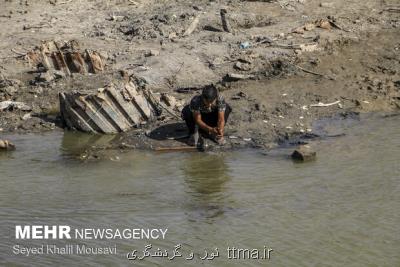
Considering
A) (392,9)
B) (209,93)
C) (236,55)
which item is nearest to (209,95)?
(209,93)

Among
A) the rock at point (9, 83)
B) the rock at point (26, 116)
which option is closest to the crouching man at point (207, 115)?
the rock at point (26, 116)

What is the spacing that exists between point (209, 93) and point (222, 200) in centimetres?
185

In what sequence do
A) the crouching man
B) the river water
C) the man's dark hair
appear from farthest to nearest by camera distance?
the crouching man
the man's dark hair
the river water

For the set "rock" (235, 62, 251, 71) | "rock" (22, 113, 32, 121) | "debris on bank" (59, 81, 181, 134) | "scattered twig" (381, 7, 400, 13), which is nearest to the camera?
"debris on bank" (59, 81, 181, 134)

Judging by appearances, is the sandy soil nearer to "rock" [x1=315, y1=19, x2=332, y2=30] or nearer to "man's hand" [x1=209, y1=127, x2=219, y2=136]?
"rock" [x1=315, y1=19, x2=332, y2=30]

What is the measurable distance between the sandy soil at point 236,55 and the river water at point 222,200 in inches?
33.2

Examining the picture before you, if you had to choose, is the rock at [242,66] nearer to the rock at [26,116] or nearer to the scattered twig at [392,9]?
the scattered twig at [392,9]

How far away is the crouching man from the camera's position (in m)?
9.48


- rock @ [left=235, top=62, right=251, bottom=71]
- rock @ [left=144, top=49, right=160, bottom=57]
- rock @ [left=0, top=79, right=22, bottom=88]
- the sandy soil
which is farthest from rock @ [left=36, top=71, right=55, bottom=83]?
rock @ [left=235, top=62, right=251, bottom=71]

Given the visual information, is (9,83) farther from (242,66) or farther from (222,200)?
(222,200)

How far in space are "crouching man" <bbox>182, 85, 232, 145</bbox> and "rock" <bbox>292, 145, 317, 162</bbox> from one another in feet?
3.65

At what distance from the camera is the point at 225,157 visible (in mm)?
9500

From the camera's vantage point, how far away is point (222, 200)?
8.00 meters

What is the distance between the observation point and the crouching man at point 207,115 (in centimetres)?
948
